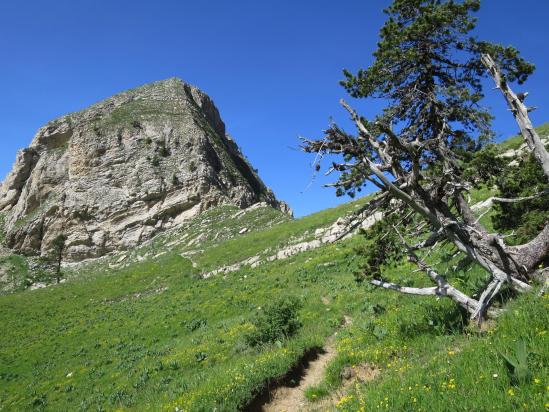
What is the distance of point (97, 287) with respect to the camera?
43281 mm

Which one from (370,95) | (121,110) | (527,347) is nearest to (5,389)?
(370,95)

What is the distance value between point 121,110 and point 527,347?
9661cm

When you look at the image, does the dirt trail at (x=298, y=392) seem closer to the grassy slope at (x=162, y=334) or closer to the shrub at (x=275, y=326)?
the grassy slope at (x=162, y=334)

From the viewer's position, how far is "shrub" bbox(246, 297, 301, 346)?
45.3 ft

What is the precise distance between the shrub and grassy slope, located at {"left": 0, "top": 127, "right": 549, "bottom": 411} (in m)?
0.61

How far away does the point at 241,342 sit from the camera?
48.3 ft

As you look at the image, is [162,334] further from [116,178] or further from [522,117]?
[116,178]

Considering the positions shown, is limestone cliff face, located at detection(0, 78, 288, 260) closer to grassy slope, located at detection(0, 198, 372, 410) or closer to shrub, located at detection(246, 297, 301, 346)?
grassy slope, located at detection(0, 198, 372, 410)

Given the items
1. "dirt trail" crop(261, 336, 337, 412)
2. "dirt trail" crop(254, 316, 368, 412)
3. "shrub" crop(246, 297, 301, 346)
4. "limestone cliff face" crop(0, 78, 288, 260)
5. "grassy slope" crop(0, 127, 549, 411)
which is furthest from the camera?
"limestone cliff face" crop(0, 78, 288, 260)

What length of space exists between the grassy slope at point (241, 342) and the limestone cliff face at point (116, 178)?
30.9 meters

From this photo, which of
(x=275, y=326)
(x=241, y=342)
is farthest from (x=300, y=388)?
(x=241, y=342)

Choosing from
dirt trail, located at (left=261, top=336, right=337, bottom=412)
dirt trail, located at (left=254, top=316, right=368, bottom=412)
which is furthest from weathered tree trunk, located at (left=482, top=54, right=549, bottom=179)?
dirt trail, located at (left=261, top=336, right=337, bottom=412)

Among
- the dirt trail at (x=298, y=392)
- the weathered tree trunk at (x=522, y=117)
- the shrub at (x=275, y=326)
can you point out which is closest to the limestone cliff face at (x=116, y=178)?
the shrub at (x=275, y=326)

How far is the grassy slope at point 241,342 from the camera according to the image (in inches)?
222
